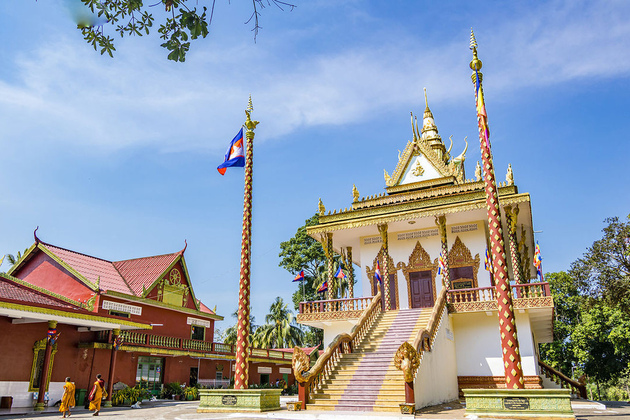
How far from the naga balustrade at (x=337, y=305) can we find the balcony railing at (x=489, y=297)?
329cm

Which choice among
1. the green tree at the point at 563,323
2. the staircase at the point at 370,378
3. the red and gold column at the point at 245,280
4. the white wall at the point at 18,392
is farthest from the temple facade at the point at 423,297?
the green tree at the point at 563,323

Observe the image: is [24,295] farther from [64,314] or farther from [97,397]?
[97,397]

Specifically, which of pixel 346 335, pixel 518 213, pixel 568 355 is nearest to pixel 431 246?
pixel 518 213

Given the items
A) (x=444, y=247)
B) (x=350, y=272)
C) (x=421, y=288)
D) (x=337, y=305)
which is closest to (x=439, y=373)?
(x=444, y=247)

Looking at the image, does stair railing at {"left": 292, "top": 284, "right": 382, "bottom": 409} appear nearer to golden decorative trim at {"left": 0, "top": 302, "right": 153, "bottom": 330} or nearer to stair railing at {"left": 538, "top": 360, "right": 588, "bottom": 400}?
stair railing at {"left": 538, "top": 360, "right": 588, "bottom": 400}

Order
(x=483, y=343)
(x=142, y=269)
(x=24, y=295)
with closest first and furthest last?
1. (x=24, y=295)
2. (x=483, y=343)
3. (x=142, y=269)

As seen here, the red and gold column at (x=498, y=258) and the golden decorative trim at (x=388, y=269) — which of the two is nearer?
the red and gold column at (x=498, y=258)

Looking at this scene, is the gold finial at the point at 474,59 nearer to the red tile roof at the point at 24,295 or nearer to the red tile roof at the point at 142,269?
the red tile roof at the point at 24,295

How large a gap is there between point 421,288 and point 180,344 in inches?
542

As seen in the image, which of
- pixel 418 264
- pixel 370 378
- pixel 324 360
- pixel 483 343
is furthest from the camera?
pixel 418 264

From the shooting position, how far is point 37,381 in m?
17.7

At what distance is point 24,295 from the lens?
16.1m

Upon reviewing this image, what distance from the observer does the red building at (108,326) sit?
16875 mm

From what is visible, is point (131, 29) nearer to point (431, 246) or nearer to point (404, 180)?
point (431, 246)
